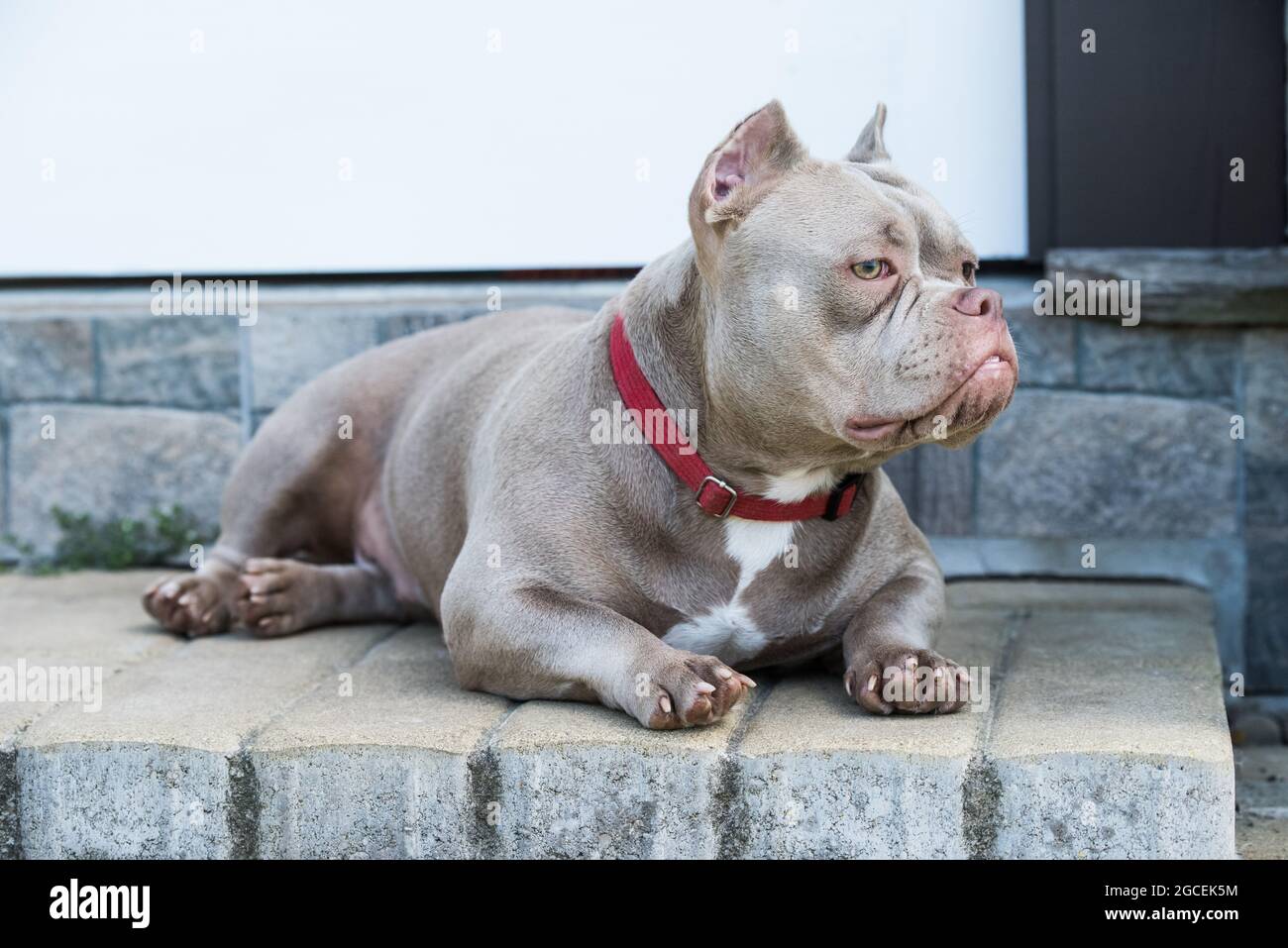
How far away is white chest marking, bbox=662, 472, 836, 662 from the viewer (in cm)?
326

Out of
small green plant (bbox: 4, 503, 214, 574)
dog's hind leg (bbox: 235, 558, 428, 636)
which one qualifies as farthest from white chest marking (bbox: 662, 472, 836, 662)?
small green plant (bbox: 4, 503, 214, 574)

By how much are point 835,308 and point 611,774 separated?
93cm

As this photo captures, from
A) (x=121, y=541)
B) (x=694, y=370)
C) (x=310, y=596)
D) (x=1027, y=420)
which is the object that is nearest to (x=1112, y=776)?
(x=694, y=370)

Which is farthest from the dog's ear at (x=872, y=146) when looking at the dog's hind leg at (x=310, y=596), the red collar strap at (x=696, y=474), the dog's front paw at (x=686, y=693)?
the dog's hind leg at (x=310, y=596)

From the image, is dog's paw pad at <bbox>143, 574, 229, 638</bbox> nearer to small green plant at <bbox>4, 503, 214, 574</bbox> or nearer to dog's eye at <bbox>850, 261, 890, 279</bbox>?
small green plant at <bbox>4, 503, 214, 574</bbox>

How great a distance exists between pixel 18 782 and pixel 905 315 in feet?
6.17

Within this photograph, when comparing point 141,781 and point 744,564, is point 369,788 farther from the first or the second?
point 744,564

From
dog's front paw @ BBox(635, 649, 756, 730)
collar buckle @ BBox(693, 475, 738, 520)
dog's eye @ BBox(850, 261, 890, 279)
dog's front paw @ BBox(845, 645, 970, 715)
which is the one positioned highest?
dog's eye @ BBox(850, 261, 890, 279)

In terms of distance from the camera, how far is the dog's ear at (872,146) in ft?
11.3

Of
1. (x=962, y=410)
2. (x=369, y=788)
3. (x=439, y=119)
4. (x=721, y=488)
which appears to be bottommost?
(x=369, y=788)

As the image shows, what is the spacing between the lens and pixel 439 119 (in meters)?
4.88

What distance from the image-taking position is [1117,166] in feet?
15.0

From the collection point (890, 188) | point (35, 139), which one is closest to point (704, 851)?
point (890, 188)

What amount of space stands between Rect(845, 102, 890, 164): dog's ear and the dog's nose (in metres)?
0.66
